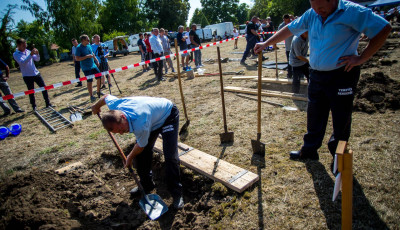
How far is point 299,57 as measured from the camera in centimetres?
499

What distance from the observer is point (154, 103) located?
2627 mm

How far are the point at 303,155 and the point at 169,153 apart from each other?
6.23 ft

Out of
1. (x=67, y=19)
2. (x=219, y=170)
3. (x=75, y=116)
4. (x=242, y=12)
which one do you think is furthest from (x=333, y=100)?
(x=242, y=12)

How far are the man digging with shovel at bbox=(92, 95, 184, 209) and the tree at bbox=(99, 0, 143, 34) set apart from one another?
52.7 meters

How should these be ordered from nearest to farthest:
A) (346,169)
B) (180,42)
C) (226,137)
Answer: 1. (346,169)
2. (226,137)
3. (180,42)

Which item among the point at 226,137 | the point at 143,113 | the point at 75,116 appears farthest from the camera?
the point at 75,116

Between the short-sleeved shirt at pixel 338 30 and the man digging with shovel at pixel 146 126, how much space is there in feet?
6.01

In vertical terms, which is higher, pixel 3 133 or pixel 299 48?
pixel 299 48

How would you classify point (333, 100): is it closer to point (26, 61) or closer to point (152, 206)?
point (152, 206)

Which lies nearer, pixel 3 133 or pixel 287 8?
pixel 3 133

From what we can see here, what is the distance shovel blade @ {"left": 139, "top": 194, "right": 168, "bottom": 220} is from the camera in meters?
2.76

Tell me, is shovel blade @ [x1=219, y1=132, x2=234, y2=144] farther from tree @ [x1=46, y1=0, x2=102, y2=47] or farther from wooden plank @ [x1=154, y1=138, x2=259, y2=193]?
tree @ [x1=46, y1=0, x2=102, y2=47]

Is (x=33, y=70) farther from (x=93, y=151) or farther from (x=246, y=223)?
(x=246, y=223)

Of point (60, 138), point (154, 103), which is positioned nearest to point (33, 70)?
point (60, 138)
